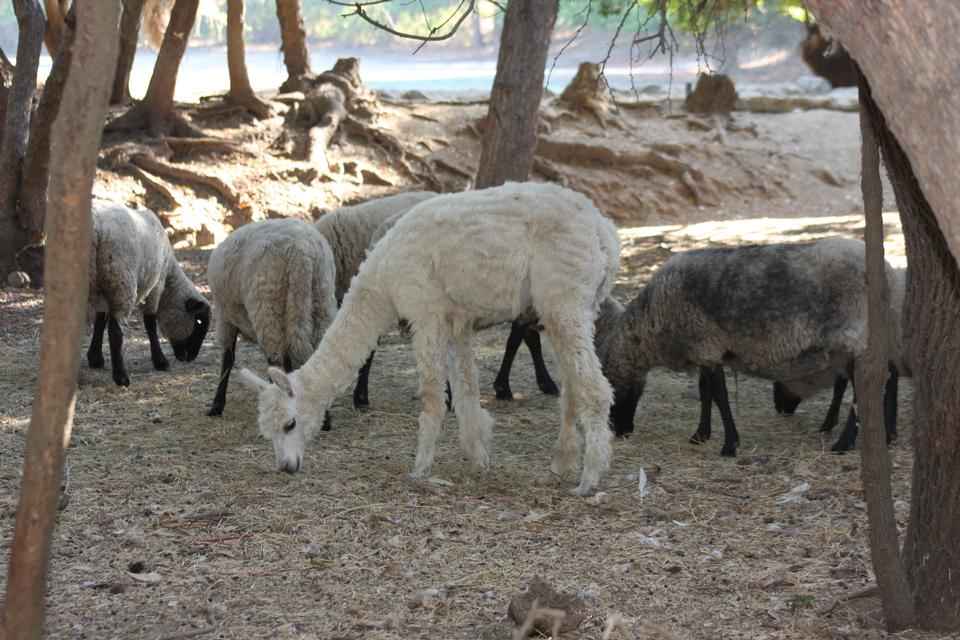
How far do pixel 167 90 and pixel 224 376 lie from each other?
10287 millimetres

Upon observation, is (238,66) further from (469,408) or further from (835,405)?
(835,405)

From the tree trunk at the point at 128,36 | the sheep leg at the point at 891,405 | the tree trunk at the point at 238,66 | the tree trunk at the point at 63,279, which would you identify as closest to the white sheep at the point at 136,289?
the tree trunk at the point at 63,279

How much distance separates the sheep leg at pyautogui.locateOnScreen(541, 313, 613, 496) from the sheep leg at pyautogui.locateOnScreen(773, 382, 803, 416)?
223 centimetres

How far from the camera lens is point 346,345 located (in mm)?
6352

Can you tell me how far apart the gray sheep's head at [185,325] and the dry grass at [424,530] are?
5.02 feet

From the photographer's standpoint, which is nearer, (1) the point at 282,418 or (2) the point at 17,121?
(1) the point at 282,418

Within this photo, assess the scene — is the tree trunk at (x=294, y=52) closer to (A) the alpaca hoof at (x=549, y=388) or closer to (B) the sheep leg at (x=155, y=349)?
(B) the sheep leg at (x=155, y=349)

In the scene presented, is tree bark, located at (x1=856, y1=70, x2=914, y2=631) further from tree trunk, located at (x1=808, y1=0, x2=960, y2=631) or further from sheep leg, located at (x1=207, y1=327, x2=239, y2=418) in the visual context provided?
sheep leg, located at (x1=207, y1=327, x2=239, y2=418)

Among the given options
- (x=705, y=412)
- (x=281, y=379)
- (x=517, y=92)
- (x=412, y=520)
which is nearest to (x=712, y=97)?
(x=517, y=92)

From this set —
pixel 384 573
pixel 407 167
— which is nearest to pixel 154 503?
pixel 384 573

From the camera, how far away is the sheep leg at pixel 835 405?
723cm

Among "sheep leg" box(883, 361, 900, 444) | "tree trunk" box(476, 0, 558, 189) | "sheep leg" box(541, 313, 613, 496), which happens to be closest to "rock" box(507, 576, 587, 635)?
"sheep leg" box(541, 313, 613, 496)

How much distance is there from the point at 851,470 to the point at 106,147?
13322 mm

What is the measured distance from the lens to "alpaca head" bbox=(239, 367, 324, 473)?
20.0 ft
